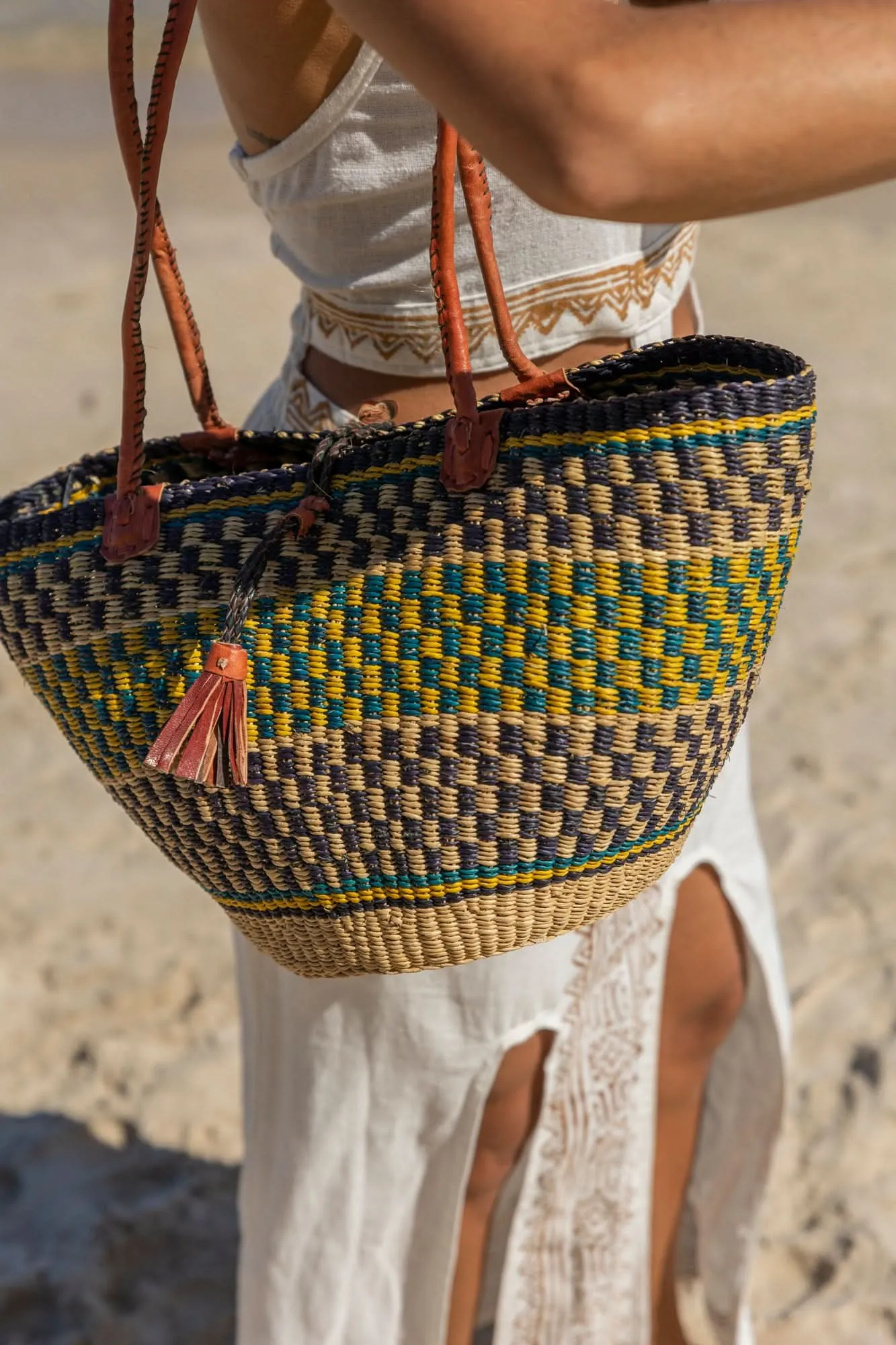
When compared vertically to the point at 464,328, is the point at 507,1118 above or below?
below

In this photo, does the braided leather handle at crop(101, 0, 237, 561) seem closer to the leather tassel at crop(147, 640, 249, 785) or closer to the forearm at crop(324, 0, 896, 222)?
the leather tassel at crop(147, 640, 249, 785)

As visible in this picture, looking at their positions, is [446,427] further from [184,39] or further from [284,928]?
[284,928]

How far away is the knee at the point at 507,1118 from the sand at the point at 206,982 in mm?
625

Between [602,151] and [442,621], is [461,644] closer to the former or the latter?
[442,621]

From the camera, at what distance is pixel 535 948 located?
119cm

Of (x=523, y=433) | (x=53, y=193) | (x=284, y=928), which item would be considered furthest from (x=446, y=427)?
(x=53, y=193)

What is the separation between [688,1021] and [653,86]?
1001 millimetres

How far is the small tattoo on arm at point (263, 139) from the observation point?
1.02 meters

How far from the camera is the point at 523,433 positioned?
852mm

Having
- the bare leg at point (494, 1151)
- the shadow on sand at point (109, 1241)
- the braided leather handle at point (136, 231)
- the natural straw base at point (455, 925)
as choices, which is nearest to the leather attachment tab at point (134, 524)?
the braided leather handle at point (136, 231)

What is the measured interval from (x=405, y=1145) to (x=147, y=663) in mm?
538

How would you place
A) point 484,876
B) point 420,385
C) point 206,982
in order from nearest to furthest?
point 484,876 → point 420,385 → point 206,982

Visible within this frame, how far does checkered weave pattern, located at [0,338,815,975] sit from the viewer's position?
84 centimetres

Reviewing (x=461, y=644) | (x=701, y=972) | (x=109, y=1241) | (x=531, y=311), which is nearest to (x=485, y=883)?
(x=461, y=644)
